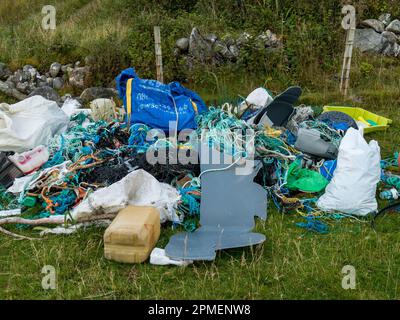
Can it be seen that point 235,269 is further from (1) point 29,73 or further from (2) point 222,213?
(1) point 29,73

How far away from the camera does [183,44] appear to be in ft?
28.9

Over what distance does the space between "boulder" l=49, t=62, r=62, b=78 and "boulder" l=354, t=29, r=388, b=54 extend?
222 inches

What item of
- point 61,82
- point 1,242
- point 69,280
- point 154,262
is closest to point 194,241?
point 154,262

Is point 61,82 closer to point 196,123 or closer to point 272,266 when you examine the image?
point 196,123

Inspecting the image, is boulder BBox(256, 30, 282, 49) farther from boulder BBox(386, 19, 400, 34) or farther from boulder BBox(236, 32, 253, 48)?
boulder BBox(386, 19, 400, 34)

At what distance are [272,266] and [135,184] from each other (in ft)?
5.08

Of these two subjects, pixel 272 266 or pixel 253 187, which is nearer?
pixel 272 266

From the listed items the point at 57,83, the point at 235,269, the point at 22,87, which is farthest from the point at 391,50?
the point at 235,269

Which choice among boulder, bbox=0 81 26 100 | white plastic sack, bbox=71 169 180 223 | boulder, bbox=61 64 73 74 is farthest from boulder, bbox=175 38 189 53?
white plastic sack, bbox=71 169 180 223

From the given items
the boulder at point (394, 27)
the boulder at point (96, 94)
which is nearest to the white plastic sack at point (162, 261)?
the boulder at point (96, 94)

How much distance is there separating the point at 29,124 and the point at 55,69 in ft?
10.9

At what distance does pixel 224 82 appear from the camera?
8.52 meters

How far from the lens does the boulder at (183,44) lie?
347 inches
